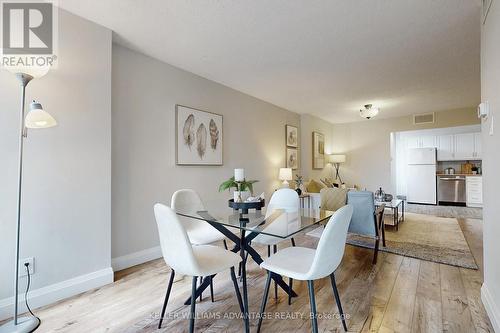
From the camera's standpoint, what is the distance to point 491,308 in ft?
5.69

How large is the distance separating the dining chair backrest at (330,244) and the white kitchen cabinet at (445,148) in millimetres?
7488

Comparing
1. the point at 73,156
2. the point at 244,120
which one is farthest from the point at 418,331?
the point at 244,120

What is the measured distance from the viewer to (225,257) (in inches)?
67.6

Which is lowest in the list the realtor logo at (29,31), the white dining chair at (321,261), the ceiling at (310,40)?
the white dining chair at (321,261)

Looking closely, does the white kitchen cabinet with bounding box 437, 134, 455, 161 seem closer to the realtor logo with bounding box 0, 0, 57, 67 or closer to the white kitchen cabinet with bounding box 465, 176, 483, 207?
the white kitchen cabinet with bounding box 465, 176, 483, 207

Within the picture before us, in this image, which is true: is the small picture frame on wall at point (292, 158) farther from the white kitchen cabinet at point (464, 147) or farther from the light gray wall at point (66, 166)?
the white kitchen cabinet at point (464, 147)

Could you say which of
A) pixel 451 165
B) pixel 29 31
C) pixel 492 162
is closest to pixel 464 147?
pixel 451 165

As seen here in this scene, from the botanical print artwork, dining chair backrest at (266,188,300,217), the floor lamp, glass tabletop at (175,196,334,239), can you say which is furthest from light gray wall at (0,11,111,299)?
dining chair backrest at (266,188,300,217)

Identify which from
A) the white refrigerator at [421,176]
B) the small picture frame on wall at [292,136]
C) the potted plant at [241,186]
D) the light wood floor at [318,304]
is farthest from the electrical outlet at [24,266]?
the white refrigerator at [421,176]

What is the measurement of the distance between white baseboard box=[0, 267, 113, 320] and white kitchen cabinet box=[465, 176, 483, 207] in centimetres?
844

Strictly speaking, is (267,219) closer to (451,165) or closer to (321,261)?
(321,261)

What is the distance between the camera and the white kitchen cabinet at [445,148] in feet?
22.6

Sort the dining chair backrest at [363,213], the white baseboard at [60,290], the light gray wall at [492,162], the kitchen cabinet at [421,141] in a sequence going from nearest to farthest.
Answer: the light gray wall at [492,162], the white baseboard at [60,290], the dining chair backrest at [363,213], the kitchen cabinet at [421,141]

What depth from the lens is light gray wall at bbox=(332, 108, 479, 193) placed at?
6316mm
